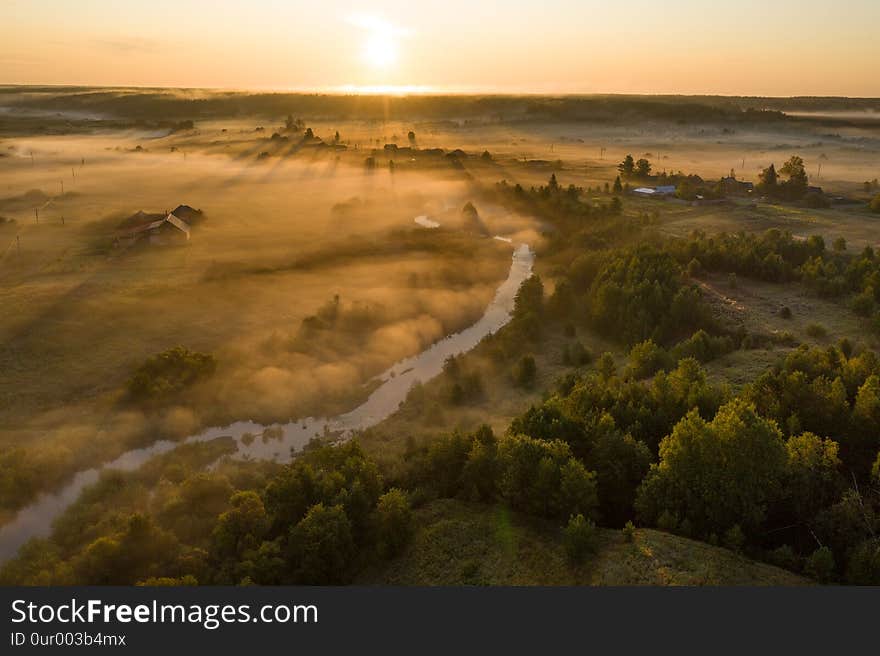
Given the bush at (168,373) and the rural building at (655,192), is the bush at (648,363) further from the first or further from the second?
the rural building at (655,192)

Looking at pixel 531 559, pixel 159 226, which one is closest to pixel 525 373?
pixel 531 559

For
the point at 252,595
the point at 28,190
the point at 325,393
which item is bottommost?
the point at 325,393

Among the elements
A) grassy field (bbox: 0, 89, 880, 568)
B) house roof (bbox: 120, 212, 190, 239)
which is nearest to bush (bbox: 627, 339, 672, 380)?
grassy field (bbox: 0, 89, 880, 568)

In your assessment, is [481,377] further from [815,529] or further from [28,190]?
[28,190]

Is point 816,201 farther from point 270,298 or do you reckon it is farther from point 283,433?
point 283,433

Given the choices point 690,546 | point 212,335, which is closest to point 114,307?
point 212,335
